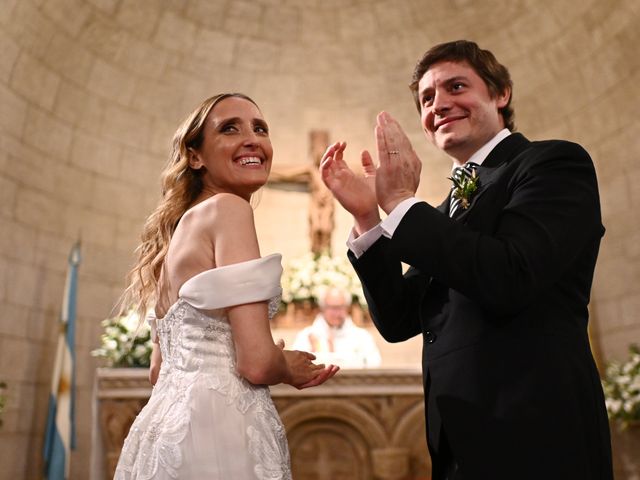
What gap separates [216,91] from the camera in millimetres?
8492

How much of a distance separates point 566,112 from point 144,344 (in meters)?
A: 4.95

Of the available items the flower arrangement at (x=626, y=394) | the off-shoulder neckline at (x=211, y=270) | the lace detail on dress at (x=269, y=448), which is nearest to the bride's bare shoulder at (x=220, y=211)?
the off-shoulder neckline at (x=211, y=270)

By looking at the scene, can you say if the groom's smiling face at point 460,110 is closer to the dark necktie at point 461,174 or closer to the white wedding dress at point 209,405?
the dark necktie at point 461,174

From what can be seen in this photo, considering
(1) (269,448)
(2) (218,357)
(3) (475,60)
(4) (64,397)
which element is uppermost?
(3) (475,60)

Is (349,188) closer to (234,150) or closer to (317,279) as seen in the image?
(234,150)

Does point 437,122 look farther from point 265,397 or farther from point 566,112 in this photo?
point 566,112

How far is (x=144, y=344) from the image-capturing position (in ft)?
18.6

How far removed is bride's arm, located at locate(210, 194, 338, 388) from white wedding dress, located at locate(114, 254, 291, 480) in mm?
39

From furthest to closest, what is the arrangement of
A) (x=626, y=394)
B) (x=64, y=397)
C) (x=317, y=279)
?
(x=317, y=279)
(x=64, y=397)
(x=626, y=394)

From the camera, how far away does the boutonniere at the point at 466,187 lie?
197 centimetres

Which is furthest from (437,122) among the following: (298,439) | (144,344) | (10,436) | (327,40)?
(327,40)

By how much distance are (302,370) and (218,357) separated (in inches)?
9.8

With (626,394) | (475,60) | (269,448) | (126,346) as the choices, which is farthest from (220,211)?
(626,394)

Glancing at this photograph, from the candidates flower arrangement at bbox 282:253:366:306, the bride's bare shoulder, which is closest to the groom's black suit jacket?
the bride's bare shoulder
